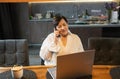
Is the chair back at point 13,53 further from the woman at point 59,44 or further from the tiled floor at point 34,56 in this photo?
the tiled floor at point 34,56

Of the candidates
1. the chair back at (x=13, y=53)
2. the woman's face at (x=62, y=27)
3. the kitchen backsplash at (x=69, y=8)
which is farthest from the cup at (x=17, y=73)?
the kitchen backsplash at (x=69, y=8)

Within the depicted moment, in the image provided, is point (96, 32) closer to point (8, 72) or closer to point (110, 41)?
point (110, 41)

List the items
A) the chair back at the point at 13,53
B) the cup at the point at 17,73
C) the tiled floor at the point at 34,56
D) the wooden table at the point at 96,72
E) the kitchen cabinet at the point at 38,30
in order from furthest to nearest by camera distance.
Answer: the kitchen cabinet at the point at 38,30, the tiled floor at the point at 34,56, the chair back at the point at 13,53, the wooden table at the point at 96,72, the cup at the point at 17,73

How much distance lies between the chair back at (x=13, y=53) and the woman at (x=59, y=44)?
215mm

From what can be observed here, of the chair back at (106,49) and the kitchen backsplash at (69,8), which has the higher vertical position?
the kitchen backsplash at (69,8)

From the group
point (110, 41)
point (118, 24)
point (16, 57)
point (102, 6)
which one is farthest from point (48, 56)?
point (102, 6)

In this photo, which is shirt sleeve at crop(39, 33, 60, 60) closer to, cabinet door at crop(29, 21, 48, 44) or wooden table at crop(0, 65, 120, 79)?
wooden table at crop(0, 65, 120, 79)

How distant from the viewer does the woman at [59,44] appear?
231cm

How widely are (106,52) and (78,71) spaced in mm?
781

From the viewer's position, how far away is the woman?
2.31 metres

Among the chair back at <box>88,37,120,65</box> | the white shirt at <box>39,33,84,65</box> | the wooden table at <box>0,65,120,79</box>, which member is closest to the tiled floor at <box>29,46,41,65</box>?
the white shirt at <box>39,33,84,65</box>

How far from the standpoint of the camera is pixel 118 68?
194 cm

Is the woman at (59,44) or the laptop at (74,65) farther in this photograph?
the woman at (59,44)

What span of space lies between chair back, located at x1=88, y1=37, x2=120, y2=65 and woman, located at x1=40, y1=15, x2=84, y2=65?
0.68ft
